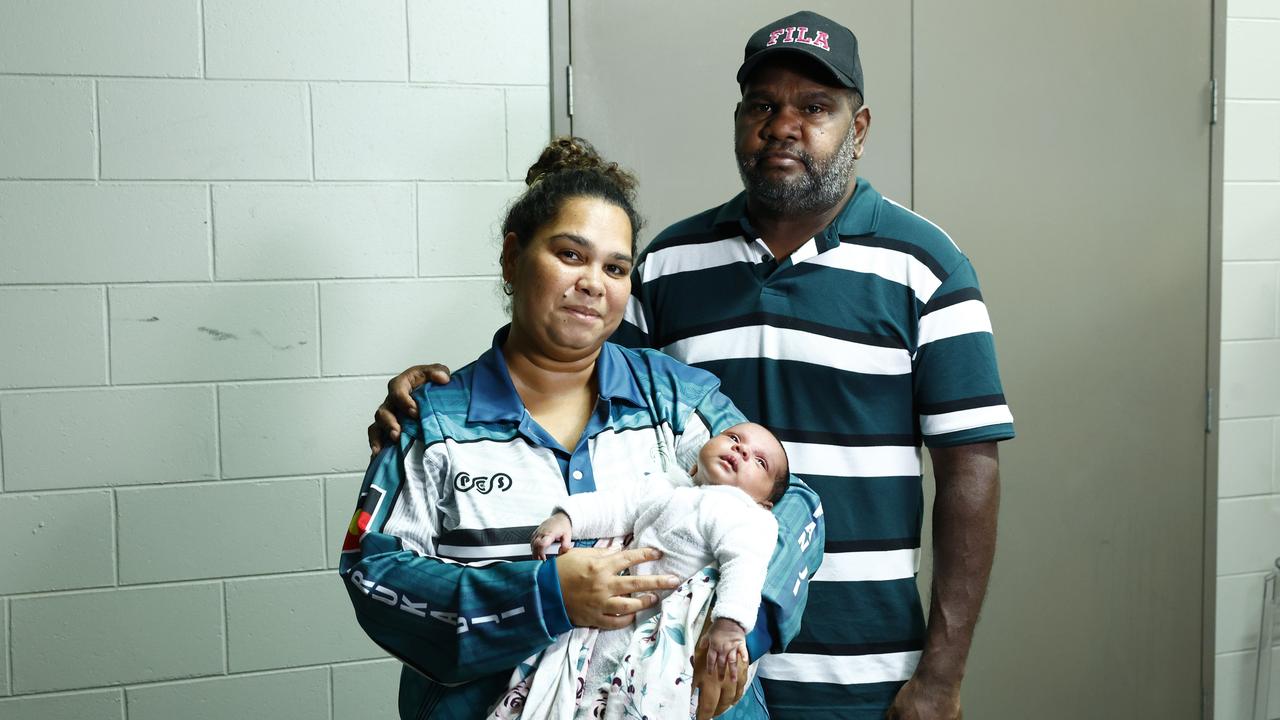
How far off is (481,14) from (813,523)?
5.25 ft

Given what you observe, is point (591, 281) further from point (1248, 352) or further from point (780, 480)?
point (1248, 352)

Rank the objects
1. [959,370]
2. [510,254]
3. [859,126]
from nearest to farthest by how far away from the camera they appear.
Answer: [510,254]
[959,370]
[859,126]

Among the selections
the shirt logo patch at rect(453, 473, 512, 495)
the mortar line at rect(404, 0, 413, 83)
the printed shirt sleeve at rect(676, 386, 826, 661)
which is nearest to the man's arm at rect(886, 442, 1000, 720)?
the printed shirt sleeve at rect(676, 386, 826, 661)

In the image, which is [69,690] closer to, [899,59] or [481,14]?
[481,14]

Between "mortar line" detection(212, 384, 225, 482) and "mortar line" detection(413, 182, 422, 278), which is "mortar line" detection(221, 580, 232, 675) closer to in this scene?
"mortar line" detection(212, 384, 225, 482)

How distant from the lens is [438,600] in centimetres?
128

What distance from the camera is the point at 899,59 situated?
2686mm

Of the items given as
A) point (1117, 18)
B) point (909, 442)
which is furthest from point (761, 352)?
point (1117, 18)

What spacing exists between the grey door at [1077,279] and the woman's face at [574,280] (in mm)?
1111

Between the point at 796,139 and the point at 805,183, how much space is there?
8 centimetres

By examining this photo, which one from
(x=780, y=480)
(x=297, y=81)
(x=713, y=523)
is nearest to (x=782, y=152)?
(x=780, y=480)

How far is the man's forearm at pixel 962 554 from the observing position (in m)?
1.70

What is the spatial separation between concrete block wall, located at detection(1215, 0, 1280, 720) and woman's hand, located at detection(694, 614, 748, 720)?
7.48 ft

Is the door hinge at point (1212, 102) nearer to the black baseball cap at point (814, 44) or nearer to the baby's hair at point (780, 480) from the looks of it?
the black baseball cap at point (814, 44)
